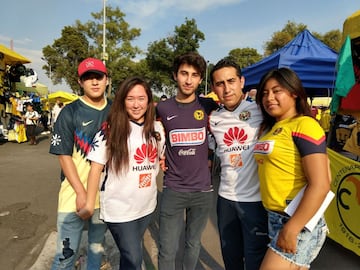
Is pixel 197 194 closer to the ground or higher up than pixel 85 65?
closer to the ground

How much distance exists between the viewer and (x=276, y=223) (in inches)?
65.8

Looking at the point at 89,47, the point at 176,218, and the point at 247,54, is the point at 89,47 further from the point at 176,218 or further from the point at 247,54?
the point at 176,218

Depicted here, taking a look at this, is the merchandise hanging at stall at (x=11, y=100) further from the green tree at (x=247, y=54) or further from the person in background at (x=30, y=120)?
the green tree at (x=247, y=54)

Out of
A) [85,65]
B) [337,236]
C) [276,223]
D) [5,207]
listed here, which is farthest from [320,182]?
[5,207]

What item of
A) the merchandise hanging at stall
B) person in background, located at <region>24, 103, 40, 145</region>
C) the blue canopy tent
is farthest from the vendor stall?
the merchandise hanging at stall

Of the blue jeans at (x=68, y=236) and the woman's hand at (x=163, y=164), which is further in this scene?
the woman's hand at (x=163, y=164)

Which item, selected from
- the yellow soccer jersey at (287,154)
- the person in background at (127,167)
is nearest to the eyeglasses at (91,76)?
the person in background at (127,167)

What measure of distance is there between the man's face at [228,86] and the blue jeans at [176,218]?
0.75 m

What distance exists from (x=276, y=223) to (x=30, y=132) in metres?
11.8

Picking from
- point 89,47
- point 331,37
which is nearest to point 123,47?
point 89,47

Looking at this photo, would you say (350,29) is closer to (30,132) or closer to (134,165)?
(134,165)

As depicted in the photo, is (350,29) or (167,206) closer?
(167,206)

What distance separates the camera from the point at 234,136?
206cm

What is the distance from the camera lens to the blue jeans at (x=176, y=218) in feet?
7.20
